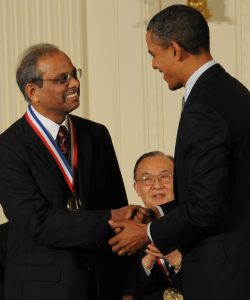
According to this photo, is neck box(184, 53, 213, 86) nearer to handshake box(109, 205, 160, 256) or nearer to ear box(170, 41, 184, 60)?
ear box(170, 41, 184, 60)

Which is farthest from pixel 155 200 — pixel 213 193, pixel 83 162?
pixel 213 193

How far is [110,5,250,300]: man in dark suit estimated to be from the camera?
4.27 meters

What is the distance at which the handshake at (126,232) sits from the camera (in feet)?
15.7

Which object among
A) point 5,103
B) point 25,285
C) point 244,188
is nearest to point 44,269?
point 25,285

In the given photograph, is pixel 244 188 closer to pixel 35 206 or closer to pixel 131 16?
pixel 35 206

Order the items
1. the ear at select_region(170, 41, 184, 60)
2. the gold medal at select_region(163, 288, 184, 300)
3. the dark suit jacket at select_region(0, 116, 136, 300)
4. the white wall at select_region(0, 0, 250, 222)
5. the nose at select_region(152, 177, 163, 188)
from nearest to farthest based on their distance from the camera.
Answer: the ear at select_region(170, 41, 184, 60), the dark suit jacket at select_region(0, 116, 136, 300), the gold medal at select_region(163, 288, 184, 300), the nose at select_region(152, 177, 163, 188), the white wall at select_region(0, 0, 250, 222)

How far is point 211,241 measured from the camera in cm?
440

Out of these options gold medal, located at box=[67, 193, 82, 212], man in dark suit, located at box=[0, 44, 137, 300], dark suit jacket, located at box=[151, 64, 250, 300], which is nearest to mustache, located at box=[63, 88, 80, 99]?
man in dark suit, located at box=[0, 44, 137, 300]

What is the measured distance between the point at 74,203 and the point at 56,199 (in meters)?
0.09

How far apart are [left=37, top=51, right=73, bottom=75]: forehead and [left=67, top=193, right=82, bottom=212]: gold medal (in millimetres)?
603

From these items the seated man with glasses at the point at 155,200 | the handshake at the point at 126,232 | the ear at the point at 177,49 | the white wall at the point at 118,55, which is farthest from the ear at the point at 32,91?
the white wall at the point at 118,55

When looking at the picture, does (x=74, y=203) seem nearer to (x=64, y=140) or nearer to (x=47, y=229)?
(x=47, y=229)

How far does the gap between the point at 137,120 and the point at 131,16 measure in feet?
2.67

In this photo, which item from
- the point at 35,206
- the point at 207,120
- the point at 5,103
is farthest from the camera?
the point at 5,103
